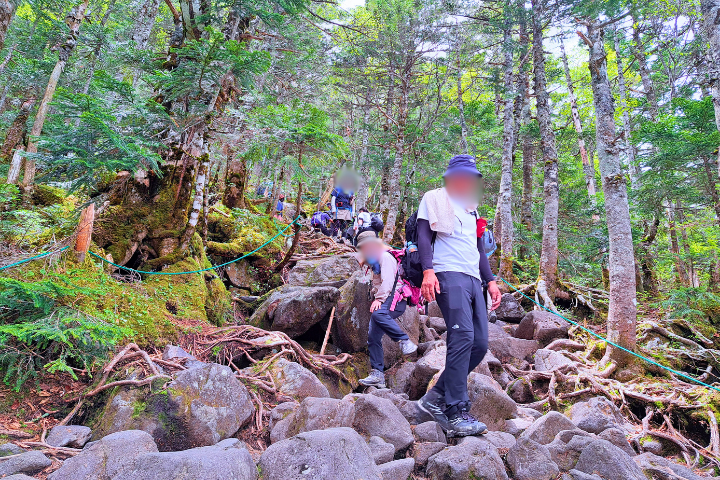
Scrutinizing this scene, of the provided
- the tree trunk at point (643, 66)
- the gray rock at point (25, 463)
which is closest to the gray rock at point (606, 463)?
the gray rock at point (25, 463)

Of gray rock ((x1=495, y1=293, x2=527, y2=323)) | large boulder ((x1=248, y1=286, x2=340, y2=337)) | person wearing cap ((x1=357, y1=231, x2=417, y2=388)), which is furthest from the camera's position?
gray rock ((x1=495, y1=293, x2=527, y2=323))

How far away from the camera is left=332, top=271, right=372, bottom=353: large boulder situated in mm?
5980

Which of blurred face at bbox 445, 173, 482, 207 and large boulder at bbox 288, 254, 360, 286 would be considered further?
large boulder at bbox 288, 254, 360, 286

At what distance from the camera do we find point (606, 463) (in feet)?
9.34

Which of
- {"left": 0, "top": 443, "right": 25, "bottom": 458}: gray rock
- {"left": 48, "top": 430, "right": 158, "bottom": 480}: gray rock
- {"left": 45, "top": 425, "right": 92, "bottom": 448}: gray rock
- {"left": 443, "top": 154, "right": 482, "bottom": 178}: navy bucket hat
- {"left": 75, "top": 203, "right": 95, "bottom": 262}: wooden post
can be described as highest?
{"left": 443, "top": 154, "right": 482, "bottom": 178}: navy bucket hat

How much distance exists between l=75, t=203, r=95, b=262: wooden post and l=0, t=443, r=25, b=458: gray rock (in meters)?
2.32

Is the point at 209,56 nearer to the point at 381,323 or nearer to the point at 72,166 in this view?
the point at 72,166

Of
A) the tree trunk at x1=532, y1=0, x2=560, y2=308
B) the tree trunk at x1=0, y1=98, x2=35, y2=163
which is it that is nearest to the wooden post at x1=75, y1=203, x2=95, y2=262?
the tree trunk at x1=532, y1=0, x2=560, y2=308

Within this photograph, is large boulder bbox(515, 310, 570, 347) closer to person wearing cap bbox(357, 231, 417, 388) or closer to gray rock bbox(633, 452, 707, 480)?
person wearing cap bbox(357, 231, 417, 388)

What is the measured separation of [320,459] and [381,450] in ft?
2.51

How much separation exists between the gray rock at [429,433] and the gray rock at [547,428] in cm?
76

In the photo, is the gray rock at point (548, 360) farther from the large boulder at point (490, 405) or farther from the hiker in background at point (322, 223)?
the hiker in background at point (322, 223)

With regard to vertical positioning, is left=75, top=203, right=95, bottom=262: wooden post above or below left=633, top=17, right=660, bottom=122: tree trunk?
below

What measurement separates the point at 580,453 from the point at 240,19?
7.88 metres
